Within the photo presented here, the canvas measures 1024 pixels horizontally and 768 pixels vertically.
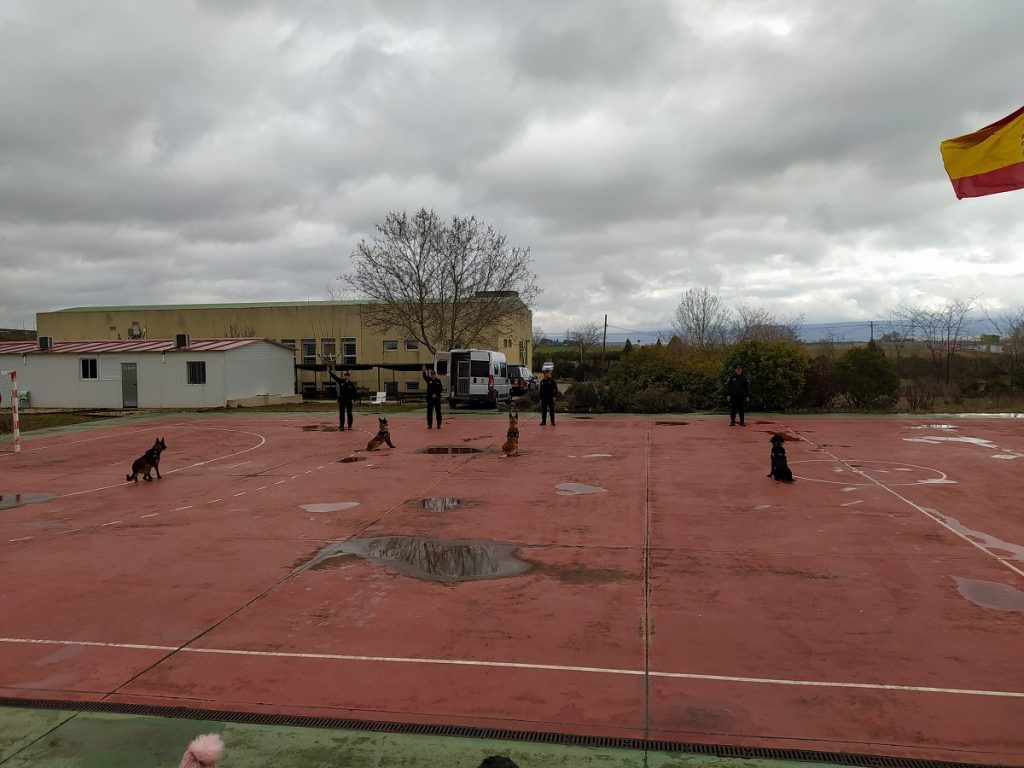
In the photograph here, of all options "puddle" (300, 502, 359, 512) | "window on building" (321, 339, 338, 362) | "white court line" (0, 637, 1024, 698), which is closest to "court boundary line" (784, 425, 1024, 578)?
"white court line" (0, 637, 1024, 698)

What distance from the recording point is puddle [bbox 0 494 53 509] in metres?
12.0

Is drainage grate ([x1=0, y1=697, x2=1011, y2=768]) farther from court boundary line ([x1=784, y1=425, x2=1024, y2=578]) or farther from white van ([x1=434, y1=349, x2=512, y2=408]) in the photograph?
white van ([x1=434, y1=349, x2=512, y2=408])

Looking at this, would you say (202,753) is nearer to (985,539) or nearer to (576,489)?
(985,539)

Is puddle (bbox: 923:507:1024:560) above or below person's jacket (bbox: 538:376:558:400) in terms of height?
below

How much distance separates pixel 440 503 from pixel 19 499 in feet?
24.6

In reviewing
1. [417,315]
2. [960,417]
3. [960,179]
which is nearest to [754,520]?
[960,179]

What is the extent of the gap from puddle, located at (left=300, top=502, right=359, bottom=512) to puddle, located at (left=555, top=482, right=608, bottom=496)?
3.29m

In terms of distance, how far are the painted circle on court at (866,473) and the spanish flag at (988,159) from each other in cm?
515

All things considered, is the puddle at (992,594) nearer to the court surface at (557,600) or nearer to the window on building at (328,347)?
the court surface at (557,600)

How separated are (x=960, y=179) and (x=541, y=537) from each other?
6667 millimetres

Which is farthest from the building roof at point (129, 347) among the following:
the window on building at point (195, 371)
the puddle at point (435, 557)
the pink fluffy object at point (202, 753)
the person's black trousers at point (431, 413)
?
the pink fluffy object at point (202, 753)

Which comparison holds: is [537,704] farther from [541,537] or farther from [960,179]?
[960,179]

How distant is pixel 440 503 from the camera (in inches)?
437

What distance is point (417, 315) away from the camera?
40.3 m
